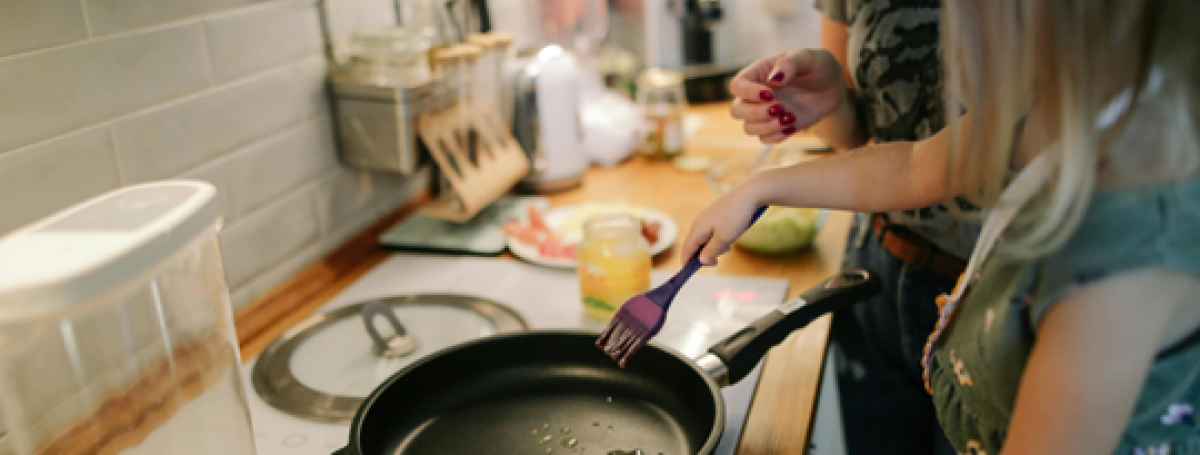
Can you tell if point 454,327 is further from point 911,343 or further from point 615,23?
point 615,23

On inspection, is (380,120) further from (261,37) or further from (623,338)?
(623,338)

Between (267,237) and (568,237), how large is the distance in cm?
45

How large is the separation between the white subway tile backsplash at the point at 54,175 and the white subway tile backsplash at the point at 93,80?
0.01m

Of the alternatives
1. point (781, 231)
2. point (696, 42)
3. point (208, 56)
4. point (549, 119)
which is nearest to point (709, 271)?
point (781, 231)

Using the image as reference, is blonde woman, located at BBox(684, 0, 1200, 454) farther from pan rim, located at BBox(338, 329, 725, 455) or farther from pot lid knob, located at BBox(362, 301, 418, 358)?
pot lid knob, located at BBox(362, 301, 418, 358)

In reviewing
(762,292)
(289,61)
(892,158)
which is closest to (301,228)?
(289,61)

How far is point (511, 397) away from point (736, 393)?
0.24 m

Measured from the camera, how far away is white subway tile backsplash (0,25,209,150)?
2.58 feet

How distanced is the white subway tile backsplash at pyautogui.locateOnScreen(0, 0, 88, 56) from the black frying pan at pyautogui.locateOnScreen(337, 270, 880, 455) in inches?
17.9

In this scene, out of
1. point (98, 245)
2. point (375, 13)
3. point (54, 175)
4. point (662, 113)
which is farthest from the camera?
point (662, 113)

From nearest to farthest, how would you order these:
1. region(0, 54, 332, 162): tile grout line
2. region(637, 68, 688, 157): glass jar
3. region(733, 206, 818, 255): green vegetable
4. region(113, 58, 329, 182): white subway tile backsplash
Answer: region(0, 54, 332, 162): tile grout line < region(113, 58, 329, 182): white subway tile backsplash < region(733, 206, 818, 255): green vegetable < region(637, 68, 688, 157): glass jar

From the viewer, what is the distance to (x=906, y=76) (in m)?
1.03

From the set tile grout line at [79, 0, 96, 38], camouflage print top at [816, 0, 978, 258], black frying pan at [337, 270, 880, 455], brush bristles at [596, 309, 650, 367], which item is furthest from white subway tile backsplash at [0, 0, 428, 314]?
camouflage print top at [816, 0, 978, 258]

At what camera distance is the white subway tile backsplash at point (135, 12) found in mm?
858
